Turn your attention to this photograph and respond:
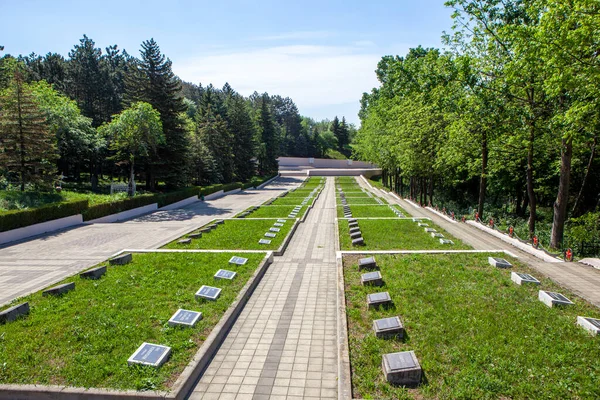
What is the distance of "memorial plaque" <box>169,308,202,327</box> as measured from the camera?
7734 mm

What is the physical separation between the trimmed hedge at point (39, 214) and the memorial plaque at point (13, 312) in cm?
1093

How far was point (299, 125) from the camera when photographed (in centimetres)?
11531

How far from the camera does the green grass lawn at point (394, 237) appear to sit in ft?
47.6

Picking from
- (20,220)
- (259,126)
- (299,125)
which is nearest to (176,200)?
(20,220)

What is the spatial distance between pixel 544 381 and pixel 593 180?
26124 mm

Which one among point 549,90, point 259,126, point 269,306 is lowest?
point 269,306

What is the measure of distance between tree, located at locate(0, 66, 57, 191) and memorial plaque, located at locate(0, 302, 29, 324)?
17120 mm

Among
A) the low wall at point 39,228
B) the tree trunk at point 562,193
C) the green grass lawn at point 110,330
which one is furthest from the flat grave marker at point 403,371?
the low wall at point 39,228

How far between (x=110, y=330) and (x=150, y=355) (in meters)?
1.44

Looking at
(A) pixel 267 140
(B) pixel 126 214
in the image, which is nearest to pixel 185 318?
(B) pixel 126 214

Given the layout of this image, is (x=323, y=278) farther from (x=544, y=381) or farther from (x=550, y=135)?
(x=550, y=135)

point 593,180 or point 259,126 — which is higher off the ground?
point 259,126

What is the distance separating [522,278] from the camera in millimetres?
10047

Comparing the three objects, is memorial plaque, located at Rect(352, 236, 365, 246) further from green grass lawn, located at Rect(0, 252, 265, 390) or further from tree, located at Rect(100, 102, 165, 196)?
tree, located at Rect(100, 102, 165, 196)
